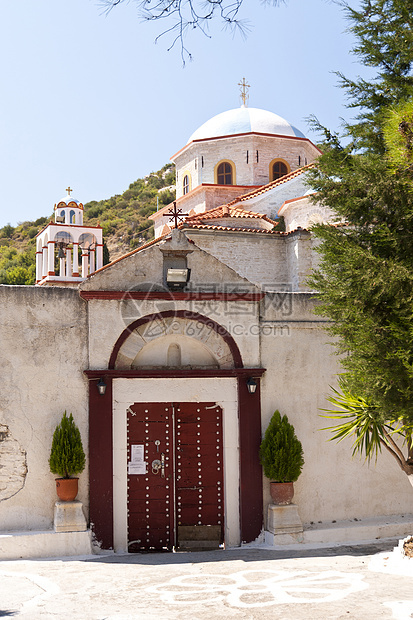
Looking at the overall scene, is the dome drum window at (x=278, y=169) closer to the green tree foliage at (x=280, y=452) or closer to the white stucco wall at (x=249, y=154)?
the white stucco wall at (x=249, y=154)

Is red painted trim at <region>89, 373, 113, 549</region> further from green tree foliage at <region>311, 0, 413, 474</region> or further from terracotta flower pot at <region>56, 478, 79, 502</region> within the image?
green tree foliage at <region>311, 0, 413, 474</region>

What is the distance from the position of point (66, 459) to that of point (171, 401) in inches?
70.5

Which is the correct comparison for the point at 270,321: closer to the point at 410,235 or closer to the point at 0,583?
the point at 410,235

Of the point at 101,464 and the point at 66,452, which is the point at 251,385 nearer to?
the point at 101,464

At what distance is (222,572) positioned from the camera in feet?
26.8

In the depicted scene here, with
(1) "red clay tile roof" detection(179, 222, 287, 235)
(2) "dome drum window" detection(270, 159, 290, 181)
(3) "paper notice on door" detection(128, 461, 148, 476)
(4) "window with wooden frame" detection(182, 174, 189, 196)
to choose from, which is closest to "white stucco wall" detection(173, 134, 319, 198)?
(2) "dome drum window" detection(270, 159, 290, 181)

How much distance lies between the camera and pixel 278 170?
1123 inches

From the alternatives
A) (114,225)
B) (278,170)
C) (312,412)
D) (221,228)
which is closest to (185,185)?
(278,170)

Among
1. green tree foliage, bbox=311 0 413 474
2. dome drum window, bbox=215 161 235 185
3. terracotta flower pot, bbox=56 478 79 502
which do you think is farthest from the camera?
dome drum window, bbox=215 161 235 185

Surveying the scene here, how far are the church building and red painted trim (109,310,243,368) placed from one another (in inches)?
0.7

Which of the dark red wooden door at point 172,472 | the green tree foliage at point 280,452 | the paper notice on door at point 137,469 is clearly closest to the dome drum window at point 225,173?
the dark red wooden door at point 172,472

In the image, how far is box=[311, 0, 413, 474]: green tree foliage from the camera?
23.6ft

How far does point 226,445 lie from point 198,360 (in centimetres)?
139

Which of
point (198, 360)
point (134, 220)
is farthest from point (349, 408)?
point (134, 220)
